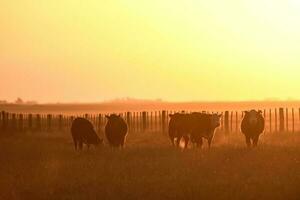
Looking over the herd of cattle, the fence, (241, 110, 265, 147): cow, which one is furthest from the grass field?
the fence

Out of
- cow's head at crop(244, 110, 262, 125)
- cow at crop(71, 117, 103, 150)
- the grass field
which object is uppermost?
cow's head at crop(244, 110, 262, 125)

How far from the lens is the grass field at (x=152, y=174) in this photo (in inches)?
595

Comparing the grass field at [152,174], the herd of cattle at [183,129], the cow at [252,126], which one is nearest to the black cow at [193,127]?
the herd of cattle at [183,129]

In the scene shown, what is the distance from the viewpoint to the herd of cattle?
28953 mm

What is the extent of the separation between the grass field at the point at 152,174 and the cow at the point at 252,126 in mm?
3719

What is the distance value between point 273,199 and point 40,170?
771 cm

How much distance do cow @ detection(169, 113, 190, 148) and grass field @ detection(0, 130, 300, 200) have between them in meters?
4.53

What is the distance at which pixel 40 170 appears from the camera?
19.8 meters

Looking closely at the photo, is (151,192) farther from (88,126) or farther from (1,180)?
(88,126)

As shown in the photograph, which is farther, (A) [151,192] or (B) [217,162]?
(B) [217,162]

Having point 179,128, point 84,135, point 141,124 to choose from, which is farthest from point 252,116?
point 141,124

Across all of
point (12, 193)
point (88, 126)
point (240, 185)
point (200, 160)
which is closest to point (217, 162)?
point (200, 160)

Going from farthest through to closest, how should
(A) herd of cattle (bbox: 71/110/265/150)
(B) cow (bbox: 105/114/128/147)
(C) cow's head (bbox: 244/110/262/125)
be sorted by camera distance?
1. (C) cow's head (bbox: 244/110/262/125)
2. (B) cow (bbox: 105/114/128/147)
3. (A) herd of cattle (bbox: 71/110/265/150)

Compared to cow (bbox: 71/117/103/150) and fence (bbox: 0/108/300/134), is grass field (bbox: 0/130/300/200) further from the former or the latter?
fence (bbox: 0/108/300/134)
